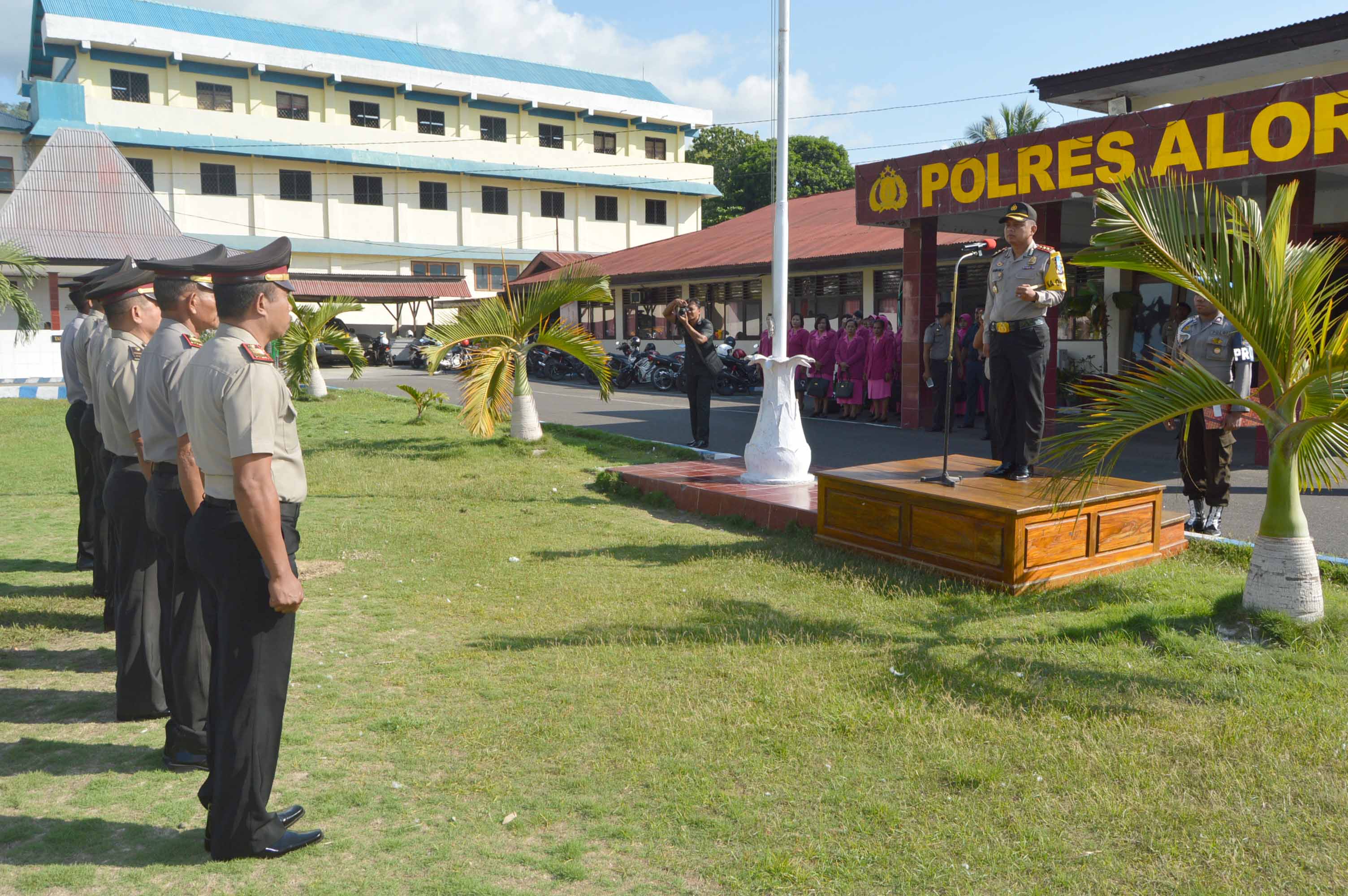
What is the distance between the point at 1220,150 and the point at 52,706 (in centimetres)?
1106

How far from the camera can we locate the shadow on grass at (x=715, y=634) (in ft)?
17.4

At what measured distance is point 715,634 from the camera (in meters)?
5.41

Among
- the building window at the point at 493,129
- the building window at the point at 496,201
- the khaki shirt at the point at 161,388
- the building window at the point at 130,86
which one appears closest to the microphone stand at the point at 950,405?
the khaki shirt at the point at 161,388

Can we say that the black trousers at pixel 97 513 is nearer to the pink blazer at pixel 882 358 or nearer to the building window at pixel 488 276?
the pink blazer at pixel 882 358

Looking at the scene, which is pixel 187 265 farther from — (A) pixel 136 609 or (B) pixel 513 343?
(B) pixel 513 343

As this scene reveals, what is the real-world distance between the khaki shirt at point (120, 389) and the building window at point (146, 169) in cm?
3774

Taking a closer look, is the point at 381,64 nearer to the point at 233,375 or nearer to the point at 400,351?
the point at 400,351

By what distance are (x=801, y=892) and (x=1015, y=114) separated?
39772 mm

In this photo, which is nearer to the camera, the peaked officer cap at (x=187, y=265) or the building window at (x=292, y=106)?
the peaked officer cap at (x=187, y=265)

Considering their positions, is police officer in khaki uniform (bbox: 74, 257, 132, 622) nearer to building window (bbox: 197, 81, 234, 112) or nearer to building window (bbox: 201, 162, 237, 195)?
building window (bbox: 201, 162, 237, 195)

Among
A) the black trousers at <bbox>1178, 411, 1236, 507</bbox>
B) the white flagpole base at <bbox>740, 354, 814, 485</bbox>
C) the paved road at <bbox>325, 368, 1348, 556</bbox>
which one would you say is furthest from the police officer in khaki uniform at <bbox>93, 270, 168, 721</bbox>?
the paved road at <bbox>325, 368, 1348, 556</bbox>

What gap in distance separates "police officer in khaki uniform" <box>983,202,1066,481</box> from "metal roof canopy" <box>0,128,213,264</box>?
85.2ft

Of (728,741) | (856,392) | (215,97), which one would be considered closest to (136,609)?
(728,741)

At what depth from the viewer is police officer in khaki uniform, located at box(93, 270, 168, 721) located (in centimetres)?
451
